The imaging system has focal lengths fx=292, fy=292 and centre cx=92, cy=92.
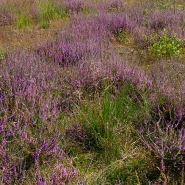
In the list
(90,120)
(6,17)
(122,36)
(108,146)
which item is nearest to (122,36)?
(122,36)

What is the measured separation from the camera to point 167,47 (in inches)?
182

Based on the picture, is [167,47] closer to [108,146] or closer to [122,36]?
[122,36]

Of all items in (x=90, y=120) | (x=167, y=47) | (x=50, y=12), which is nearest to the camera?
(x=90, y=120)

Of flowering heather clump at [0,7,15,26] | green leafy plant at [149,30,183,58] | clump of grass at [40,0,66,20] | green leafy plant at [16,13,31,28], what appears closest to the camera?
green leafy plant at [149,30,183,58]

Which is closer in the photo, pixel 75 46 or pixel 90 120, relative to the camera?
pixel 90 120

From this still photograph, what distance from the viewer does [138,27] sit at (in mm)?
5738

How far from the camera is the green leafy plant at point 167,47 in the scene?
4566 millimetres

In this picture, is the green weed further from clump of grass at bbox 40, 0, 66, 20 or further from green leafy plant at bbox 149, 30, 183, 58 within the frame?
clump of grass at bbox 40, 0, 66, 20

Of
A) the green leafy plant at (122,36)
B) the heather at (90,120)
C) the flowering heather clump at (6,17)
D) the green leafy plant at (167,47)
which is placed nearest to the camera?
the heather at (90,120)

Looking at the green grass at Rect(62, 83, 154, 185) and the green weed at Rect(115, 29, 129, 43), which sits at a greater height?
the green weed at Rect(115, 29, 129, 43)

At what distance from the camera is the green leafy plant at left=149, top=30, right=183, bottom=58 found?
457 cm

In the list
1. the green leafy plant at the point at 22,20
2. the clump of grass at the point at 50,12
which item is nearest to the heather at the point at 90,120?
the green leafy plant at the point at 22,20

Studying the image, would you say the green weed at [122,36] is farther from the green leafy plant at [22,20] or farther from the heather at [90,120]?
the green leafy plant at [22,20]

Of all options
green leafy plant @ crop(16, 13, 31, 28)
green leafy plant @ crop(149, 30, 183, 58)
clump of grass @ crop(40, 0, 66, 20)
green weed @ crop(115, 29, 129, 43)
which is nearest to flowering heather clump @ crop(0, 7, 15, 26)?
green leafy plant @ crop(16, 13, 31, 28)
